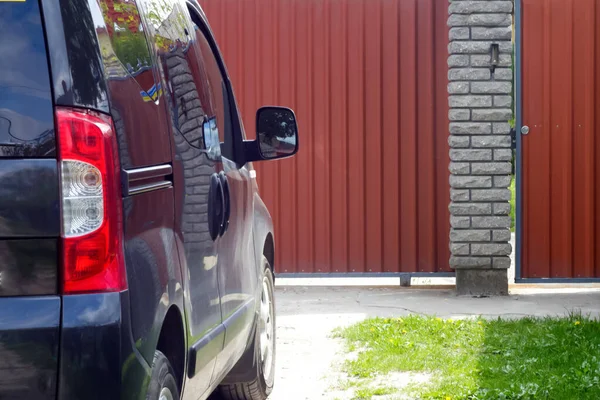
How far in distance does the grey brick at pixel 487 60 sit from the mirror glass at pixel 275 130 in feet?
14.6

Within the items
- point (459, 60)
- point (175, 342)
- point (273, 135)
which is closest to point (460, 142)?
point (459, 60)

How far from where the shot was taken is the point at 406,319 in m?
7.19

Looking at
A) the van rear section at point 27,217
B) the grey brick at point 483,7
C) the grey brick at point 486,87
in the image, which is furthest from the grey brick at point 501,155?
the van rear section at point 27,217

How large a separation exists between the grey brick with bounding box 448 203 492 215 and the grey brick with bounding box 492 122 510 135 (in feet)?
2.00

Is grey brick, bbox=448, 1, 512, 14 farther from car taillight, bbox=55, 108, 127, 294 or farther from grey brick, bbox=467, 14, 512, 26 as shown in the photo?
car taillight, bbox=55, 108, 127, 294

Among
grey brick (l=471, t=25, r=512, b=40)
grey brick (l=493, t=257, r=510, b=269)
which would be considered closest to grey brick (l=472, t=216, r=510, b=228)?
grey brick (l=493, t=257, r=510, b=269)

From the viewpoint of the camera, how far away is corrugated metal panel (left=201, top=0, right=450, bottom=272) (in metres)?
9.11

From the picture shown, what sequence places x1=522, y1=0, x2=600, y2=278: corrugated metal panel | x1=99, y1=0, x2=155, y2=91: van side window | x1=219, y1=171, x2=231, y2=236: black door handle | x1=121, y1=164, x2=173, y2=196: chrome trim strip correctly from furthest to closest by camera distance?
x1=522, y1=0, x2=600, y2=278: corrugated metal panel
x1=219, y1=171, x2=231, y2=236: black door handle
x1=99, y1=0, x2=155, y2=91: van side window
x1=121, y1=164, x2=173, y2=196: chrome trim strip

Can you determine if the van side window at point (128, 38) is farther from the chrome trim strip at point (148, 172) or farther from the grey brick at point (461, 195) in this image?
the grey brick at point (461, 195)

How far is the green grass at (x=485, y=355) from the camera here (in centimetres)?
514

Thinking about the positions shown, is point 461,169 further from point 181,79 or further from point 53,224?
point 53,224

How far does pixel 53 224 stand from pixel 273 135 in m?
2.24

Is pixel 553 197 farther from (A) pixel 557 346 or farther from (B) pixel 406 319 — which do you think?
(A) pixel 557 346

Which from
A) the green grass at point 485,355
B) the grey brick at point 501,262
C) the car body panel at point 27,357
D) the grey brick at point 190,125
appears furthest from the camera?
the grey brick at point 501,262
